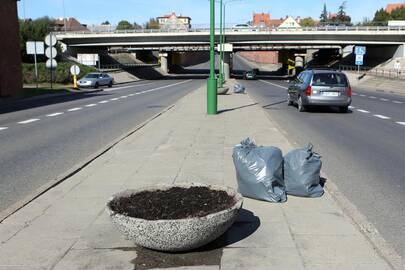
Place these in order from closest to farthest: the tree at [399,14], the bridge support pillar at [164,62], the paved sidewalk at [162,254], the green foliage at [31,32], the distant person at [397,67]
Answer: the paved sidewalk at [162,254] < the distant person at [397,67] < the green foliage at [31,32] < the bridge support pillar at [164,62] < the tree at [399,14]

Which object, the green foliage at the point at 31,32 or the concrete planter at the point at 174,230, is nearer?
the concrete planter at the point at 174,230

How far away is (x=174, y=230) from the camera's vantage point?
4344 millimetres

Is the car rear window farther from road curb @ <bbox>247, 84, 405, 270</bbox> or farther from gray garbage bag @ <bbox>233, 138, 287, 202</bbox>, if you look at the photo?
gray garbage bag @ <bbox>233, 138, 287, 202</bbox>

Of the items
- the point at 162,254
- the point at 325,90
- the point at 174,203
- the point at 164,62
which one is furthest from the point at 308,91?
the point at 164,62

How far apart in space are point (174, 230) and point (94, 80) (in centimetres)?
4673

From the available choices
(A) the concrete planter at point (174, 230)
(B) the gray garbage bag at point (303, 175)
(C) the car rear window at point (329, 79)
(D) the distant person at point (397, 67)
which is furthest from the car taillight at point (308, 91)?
(D) the distant person at point (397, 67)

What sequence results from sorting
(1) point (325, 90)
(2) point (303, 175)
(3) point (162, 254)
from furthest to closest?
(1) point (325, 90)
(2) point (303, 175)
(3) point (162, 254)

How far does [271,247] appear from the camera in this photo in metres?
4.78

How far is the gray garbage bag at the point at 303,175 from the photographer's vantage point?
21.9 ft

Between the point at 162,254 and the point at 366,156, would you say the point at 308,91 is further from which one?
the point at 162,254

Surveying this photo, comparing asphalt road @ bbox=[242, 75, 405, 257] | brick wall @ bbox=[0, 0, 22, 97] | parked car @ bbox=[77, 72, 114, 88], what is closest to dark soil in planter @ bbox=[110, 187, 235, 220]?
asphalt road @ bbox=[242, 75, 405, 257]

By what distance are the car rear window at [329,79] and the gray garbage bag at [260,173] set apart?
1445cm

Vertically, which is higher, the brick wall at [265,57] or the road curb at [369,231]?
the road curb at [369,231]

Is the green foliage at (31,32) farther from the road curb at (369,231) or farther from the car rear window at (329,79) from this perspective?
the road curb at (369,231)
